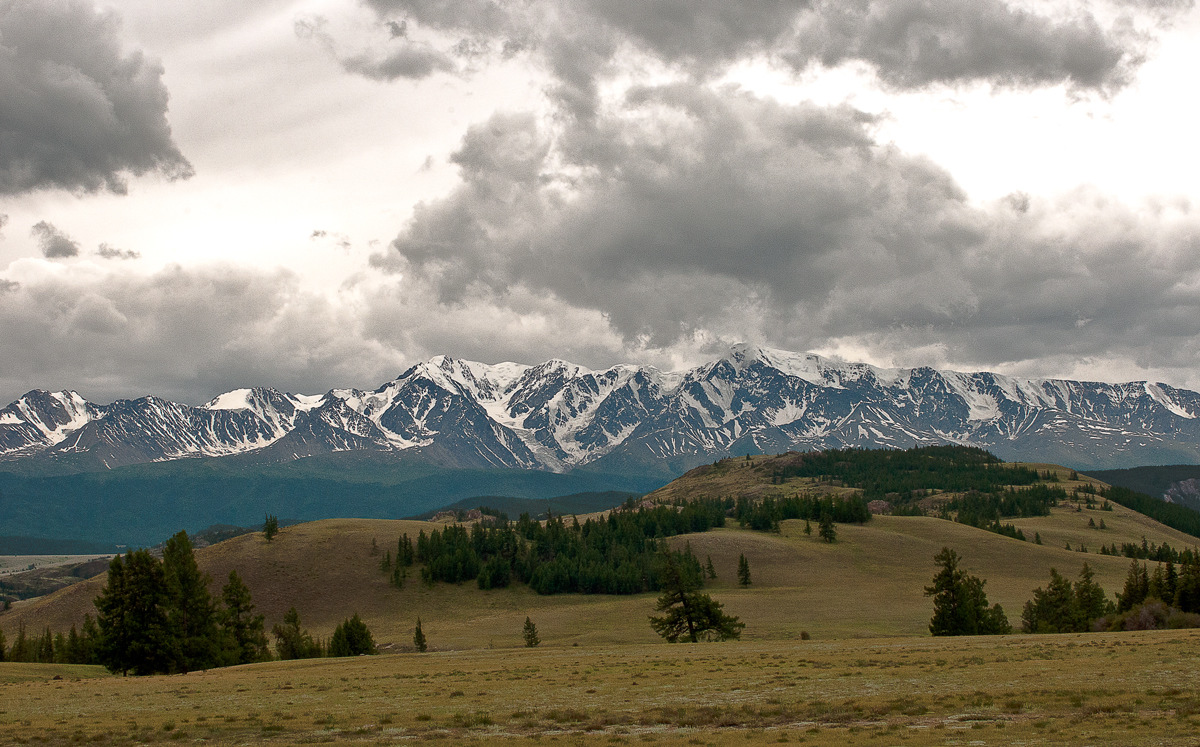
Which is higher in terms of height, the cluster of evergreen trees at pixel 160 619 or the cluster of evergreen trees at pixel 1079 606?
the cluster of evergreen trees at pixel 160 619

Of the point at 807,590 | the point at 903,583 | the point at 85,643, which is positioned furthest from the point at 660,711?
the point at 903,583

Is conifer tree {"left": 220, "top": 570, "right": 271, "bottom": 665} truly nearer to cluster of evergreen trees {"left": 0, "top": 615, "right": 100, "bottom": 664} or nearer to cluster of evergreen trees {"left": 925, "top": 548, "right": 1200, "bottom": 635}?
cluster of evergreen trees {"left": 0, "top": 615, "right": 100, "bottom": 664}

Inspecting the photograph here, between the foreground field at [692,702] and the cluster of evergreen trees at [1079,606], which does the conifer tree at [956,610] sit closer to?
the cluster of evergreen trees at [1079,606]

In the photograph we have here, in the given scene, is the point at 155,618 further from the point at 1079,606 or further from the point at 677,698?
the point at 1079,606

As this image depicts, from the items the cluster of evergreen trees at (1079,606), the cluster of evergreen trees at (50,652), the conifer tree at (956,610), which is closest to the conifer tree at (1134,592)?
the cluster of evergreen trees at (1079,606)

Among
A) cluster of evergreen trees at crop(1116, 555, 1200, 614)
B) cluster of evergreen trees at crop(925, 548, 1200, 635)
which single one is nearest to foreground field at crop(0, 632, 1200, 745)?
cluster of evergreen trees at crop(925, 548, 1200, 635)

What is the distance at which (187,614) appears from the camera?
8844 cm

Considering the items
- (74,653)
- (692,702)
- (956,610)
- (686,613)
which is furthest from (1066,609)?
(74,653)

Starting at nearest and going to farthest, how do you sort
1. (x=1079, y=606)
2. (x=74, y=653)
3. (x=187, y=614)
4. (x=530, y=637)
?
(x=187, y=614) < (x=1079, y=606) < (x=74, y=653) < (x=530, y=637)

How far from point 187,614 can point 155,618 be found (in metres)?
6.45

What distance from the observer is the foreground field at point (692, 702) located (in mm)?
32469

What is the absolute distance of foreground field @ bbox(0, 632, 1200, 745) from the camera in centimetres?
3247

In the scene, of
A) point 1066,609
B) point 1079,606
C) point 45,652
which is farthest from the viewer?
point 45,652

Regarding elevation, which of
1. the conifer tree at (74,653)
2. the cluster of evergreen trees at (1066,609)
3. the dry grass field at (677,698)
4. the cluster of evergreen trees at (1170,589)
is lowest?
the cluster of evergreen trees at (1066,609)
